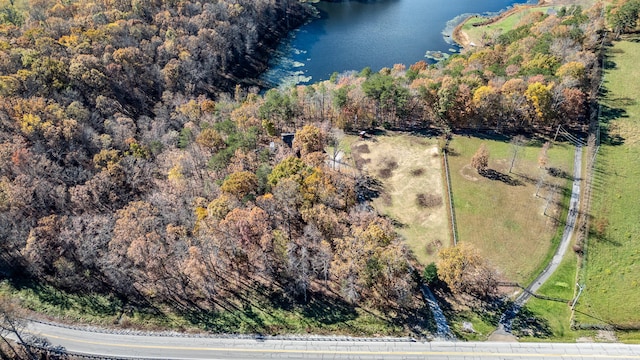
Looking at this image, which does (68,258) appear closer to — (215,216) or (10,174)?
(10,174)

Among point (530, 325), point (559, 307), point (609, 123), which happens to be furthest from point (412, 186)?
point (609, 123)

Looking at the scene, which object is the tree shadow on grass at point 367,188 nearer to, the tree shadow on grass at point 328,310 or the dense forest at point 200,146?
the dense forest at point 200,146

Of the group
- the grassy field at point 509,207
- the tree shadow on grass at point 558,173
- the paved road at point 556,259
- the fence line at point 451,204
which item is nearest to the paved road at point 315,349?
the paved road at point 556,259

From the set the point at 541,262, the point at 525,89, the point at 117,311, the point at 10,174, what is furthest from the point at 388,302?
the point at 10,174

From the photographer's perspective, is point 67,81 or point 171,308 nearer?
point 171,308

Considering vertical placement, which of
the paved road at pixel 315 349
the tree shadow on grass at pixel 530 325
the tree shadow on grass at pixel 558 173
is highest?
the tree shadow on grass at pixel 558 173

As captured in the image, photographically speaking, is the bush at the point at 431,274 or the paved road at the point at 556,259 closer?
the paved road at the point at 556,259

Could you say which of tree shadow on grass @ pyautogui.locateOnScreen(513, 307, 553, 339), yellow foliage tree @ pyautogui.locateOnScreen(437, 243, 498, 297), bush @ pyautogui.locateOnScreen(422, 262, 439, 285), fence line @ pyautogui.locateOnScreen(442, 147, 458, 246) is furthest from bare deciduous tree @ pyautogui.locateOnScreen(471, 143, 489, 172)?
tree shadow on grass @ pyautogui.locateOnScreen(513, 307, 553, 339)
